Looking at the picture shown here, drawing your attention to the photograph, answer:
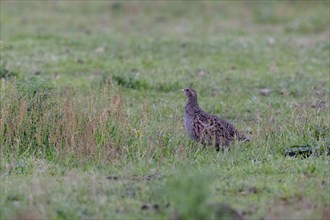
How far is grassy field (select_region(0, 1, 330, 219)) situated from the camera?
782 centimetres

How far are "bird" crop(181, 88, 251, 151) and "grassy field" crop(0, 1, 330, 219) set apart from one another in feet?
0.40

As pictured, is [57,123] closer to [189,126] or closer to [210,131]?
[189,126]

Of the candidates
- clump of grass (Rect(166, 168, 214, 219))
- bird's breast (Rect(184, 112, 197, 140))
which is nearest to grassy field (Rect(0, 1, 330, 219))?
clump of grass (Rect(166, 168, 214, 219))

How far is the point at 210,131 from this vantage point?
10352 mm

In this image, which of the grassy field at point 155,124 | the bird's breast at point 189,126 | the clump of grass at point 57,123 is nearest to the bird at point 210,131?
the bird's breast at point 189,126

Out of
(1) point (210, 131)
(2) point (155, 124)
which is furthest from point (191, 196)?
(2) point (155, 124)

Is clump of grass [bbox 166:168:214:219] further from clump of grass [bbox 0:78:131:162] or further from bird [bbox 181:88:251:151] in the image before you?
bird [bbox 181:88:251:151]

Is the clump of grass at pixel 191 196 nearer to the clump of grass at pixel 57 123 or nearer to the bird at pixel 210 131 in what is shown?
the clump of grass at pixel 57 123

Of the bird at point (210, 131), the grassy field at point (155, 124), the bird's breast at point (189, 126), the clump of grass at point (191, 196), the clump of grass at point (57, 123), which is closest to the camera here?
the clump of grass at point (191, 196)

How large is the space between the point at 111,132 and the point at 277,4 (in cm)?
1555

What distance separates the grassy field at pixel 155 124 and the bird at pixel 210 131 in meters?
0.12

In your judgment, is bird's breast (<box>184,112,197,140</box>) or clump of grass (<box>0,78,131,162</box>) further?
bird's breast (<box>184,112,197,140</box>)

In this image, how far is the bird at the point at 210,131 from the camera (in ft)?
33.9

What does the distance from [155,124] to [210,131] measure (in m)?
0.92
